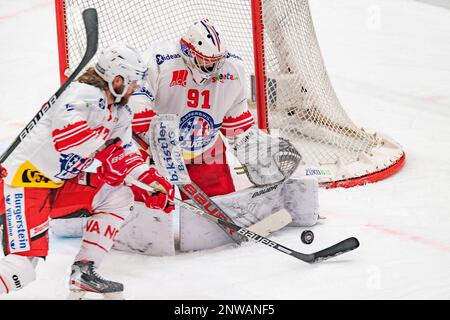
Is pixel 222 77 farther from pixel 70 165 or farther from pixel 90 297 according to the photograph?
pixel 90 297

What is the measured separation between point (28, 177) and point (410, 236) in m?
1.72

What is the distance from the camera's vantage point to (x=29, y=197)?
3.42m

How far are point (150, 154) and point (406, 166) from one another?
63.5 inches

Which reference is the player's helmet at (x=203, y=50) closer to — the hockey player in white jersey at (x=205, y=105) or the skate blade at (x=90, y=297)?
the hockey player in white jersey at (x=205, y=105)

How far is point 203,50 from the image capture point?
3.96 m

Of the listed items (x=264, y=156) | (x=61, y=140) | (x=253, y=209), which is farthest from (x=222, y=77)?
(x=61, y=140)

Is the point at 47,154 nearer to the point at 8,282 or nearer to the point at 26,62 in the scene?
the point at 8,282

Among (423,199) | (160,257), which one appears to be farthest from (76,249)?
(423,199)

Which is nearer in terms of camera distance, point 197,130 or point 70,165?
point 70,165

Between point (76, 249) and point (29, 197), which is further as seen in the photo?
point (76, 249)

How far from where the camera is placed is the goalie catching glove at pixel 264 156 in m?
4.34

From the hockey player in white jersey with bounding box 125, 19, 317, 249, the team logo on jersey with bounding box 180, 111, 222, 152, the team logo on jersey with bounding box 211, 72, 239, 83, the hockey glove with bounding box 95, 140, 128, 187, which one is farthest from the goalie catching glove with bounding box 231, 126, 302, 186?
the hockey glove with bounding box 95, 140, 128, 187

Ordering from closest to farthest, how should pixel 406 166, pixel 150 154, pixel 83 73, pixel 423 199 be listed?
1. pixel 83 73
2. pixel 150 154
3. pixel 423 199
4. pixel 406 166
